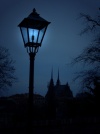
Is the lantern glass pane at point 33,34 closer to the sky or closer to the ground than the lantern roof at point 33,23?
closer to the ground

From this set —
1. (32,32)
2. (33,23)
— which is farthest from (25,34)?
(33,23)

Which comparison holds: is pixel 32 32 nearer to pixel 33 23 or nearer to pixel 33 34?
pixel 33 34

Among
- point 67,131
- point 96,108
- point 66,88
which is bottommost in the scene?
point 67,131

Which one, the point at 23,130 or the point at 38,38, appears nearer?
the point at 38,38

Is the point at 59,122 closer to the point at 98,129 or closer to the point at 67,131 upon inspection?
the point at 67,131

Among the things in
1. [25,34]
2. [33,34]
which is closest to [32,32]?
[33,34]

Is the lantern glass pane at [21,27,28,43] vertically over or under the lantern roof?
under

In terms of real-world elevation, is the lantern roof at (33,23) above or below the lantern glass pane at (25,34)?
above

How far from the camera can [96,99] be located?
29016 millimetres

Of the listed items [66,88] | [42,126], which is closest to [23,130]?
[42,126]

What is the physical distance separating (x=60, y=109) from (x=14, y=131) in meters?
52.8

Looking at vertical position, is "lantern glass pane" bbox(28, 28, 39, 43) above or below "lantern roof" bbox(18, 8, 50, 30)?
below

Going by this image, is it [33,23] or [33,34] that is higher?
[33,23]

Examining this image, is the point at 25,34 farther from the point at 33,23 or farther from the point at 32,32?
the point at 33,23
